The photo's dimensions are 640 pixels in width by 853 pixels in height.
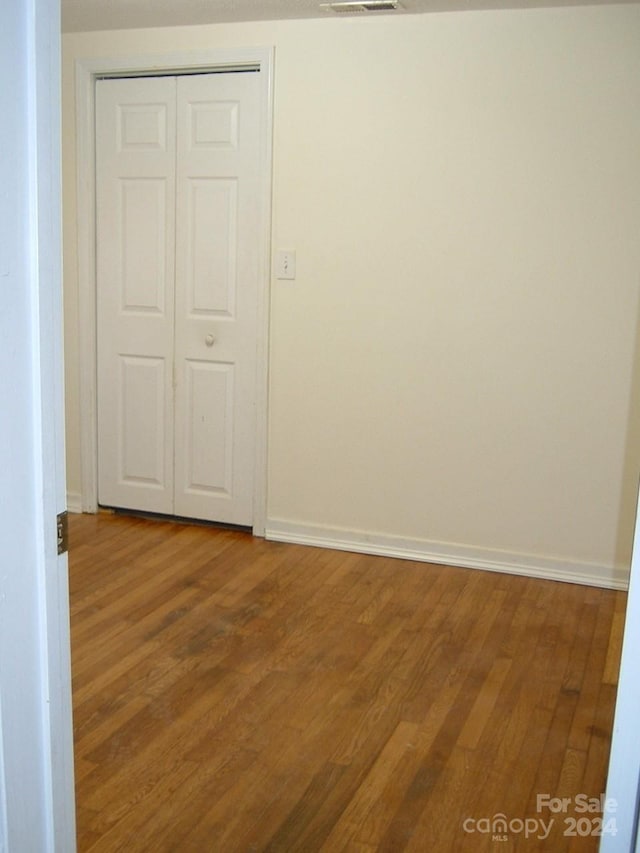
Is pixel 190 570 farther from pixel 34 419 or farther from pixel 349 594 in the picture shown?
pixel 34 419

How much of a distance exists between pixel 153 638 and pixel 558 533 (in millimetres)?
1750

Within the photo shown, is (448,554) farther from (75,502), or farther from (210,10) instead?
(210,10)

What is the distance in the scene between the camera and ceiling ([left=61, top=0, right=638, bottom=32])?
3555 millimetres

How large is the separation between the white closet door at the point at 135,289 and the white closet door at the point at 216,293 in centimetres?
7

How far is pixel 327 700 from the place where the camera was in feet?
9.29

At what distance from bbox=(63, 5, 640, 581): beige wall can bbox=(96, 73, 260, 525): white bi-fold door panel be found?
0.60 feet

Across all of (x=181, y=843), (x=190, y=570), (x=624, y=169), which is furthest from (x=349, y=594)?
(x=624, y=169)

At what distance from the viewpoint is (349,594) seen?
12.1ft

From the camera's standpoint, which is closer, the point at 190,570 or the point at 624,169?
the point at 624,169

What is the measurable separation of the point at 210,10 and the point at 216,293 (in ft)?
3.94

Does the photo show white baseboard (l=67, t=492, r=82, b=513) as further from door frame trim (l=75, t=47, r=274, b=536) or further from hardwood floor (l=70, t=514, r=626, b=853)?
hardwood floor (l=70, t=514, r=626, b=853)

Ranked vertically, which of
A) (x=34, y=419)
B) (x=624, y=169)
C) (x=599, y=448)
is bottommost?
(x=599, y=448)

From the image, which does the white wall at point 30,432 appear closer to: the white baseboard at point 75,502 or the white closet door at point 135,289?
the white closet door at point 135,289

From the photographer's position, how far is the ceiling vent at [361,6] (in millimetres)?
3559
